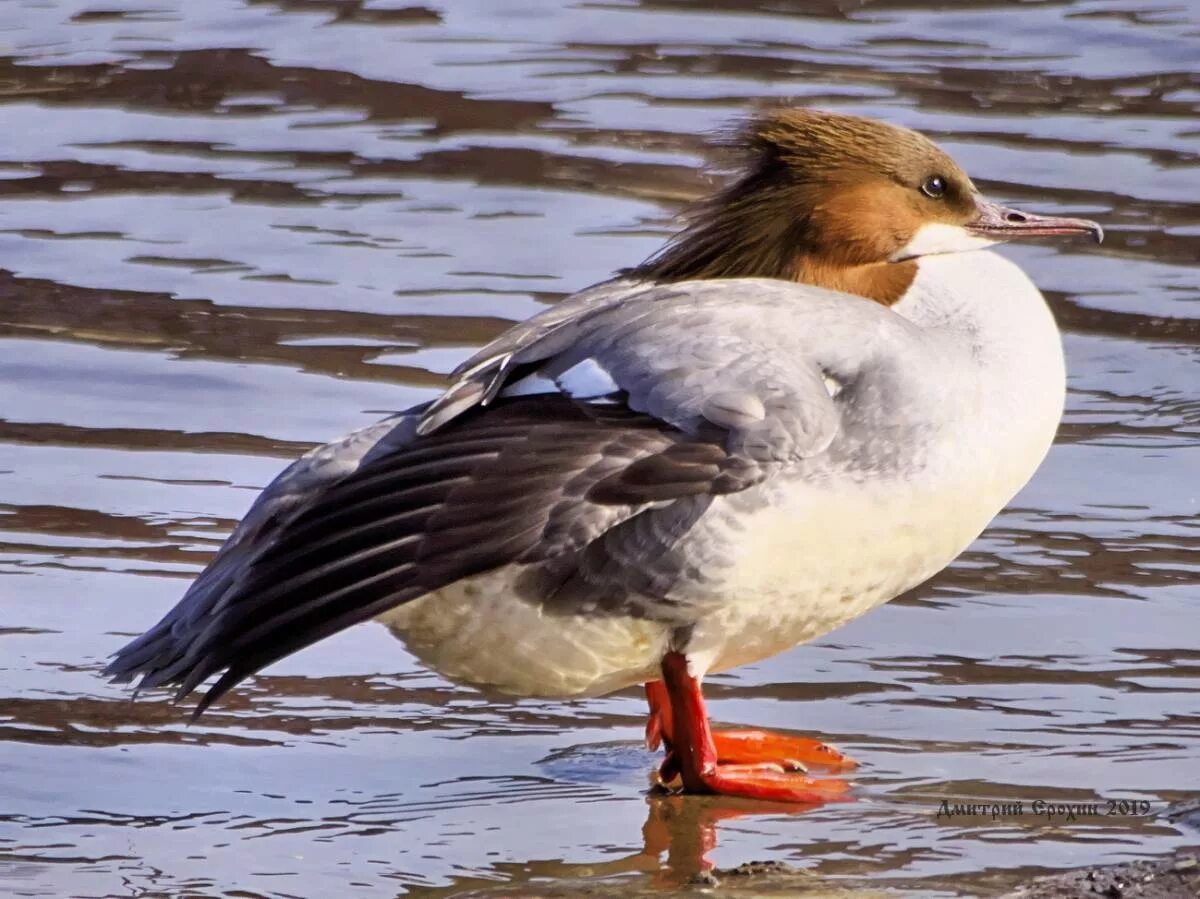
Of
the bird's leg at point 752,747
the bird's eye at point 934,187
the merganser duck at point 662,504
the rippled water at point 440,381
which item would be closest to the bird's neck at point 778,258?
the bird's eye at point 934,187

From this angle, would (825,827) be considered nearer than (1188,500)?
Yes

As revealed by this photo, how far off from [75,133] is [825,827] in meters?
6.60

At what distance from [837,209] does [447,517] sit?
1.32 m

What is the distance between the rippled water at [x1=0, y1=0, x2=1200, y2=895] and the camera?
4.64 meters

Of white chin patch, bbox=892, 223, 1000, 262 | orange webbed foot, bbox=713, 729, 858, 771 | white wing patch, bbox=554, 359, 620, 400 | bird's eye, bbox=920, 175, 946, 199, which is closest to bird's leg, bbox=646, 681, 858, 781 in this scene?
orange webbed foot, bbox=713, 729, 858, 771

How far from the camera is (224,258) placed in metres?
8.73

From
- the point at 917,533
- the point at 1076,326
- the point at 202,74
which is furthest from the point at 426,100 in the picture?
the point at 917,533

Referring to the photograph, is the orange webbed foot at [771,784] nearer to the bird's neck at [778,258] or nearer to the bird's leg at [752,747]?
the bird's leg at [752,747]

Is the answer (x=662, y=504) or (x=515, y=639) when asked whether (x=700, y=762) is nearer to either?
(x=515, y=639)

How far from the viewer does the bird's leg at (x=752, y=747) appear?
489cm

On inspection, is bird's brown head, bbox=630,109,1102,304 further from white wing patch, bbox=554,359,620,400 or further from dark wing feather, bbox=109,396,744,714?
dark wing feather, bbox=109,396,744,714

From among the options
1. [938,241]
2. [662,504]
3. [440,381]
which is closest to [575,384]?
[662,504]

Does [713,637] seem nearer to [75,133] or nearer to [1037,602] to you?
[1037,602]

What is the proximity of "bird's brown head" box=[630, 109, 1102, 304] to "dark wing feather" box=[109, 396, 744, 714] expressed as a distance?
90cm
